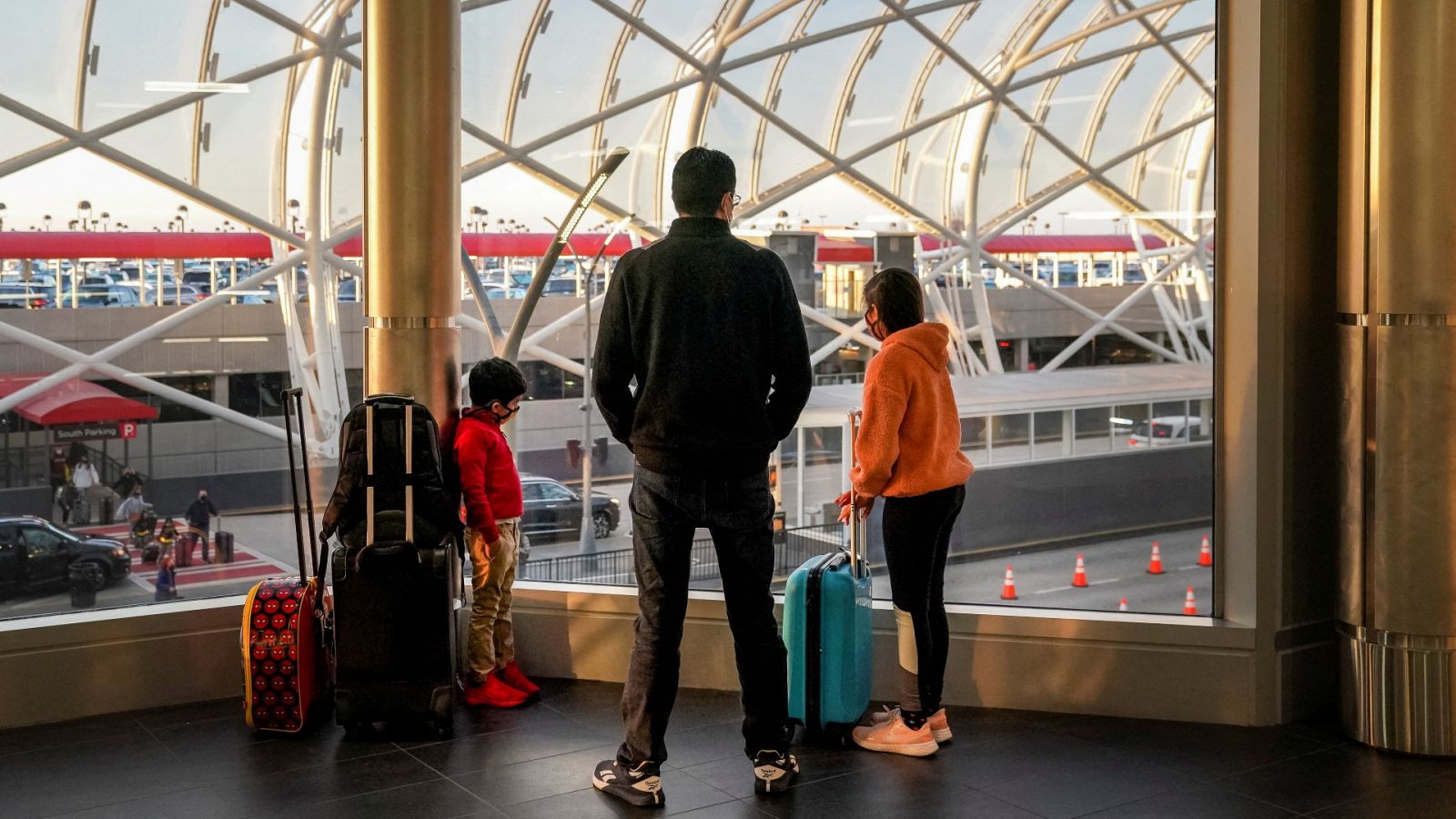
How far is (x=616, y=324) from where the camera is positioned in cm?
338

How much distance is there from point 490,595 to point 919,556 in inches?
67.4

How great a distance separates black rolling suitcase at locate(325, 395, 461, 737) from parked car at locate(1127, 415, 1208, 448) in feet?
9.06

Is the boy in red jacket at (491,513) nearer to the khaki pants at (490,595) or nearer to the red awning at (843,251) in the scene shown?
the khaki pants at (490,595)

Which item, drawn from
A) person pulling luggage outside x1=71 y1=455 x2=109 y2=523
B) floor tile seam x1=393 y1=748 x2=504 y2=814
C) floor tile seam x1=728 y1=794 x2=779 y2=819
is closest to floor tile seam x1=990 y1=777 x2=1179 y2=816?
floor tile seam x1=728 y1=794 x2=779 y2=819

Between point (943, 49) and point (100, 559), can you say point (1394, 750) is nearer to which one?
point (943, 49)

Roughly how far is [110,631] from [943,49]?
465 centimetres

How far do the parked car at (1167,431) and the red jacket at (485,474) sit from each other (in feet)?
8.16

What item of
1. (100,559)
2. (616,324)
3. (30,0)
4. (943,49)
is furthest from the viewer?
(943,49)

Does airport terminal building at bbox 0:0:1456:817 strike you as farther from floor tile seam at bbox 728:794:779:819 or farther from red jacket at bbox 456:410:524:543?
red jacket at bbox 456:410:524:543

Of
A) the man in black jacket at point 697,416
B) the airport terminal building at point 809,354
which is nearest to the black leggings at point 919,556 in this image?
the airport terminal building at point 809,354

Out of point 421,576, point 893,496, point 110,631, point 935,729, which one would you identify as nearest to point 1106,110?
point 893,496

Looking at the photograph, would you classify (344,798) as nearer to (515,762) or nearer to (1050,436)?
(515,762)

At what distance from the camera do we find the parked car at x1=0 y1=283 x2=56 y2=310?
16.5 ft

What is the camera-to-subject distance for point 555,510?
17.6 ft
